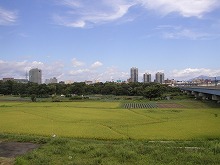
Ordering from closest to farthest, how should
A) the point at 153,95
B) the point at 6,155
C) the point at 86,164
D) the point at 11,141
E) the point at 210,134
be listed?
the point at 86,164
the point at 6,155
the point at 11,141
the point at 210,134
the point at 153,95

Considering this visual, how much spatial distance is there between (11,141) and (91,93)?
112722 millimetres

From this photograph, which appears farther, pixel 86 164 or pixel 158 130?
pixel 158 130

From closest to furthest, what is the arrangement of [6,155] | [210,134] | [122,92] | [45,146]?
[6,155], [45,146], [210,134], [122,92]

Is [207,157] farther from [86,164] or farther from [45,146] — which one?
[45,146]

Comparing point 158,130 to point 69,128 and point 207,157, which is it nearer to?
point 69,128

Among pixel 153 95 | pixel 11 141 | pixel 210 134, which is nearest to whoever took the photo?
pixel 11 141

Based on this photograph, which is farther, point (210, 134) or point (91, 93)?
point (91, 93)

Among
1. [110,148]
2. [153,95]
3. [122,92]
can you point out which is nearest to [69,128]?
[110,148]

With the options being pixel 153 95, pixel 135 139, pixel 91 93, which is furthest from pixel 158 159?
pixel 91 93

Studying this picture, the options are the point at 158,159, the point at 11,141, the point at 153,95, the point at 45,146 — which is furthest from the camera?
the point at 153,95

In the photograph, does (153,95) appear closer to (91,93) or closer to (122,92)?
(122,92)

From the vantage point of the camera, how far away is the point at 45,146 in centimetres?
2097

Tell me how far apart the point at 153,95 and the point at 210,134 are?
68.2 meters

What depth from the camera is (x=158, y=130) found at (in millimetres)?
29156
